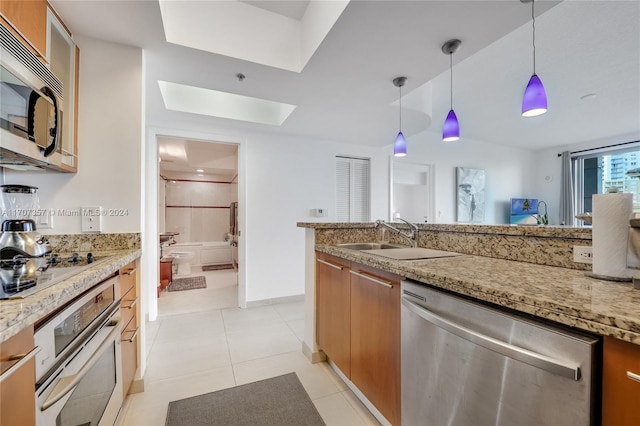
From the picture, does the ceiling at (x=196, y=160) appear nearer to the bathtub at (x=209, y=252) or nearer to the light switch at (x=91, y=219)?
the bathtub at (x=209, y=252)

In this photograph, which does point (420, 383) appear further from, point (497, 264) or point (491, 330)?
point (497, 264)

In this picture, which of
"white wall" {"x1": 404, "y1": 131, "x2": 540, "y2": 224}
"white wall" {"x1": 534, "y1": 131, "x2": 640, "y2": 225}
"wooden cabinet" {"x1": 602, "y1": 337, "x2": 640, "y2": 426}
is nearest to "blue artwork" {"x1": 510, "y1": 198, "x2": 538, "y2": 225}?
"white wall" {"x1": 404, "y1": 131, "x2": 540, "y2": 224}

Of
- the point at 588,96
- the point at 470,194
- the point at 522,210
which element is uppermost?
the point at 588,96

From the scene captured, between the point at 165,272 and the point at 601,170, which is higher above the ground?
the point at 601,170

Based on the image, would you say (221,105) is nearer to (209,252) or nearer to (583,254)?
(583,254)

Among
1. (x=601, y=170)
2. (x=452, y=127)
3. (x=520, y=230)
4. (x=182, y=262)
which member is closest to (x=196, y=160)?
(x=182, y=262)

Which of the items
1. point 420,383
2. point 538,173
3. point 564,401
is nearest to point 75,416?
point 420,383

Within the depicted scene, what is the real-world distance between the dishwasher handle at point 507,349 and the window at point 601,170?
238 inches

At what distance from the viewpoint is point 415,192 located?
4848 millimetres

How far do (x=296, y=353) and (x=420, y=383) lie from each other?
1.38 meters

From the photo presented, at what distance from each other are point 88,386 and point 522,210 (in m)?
6.97

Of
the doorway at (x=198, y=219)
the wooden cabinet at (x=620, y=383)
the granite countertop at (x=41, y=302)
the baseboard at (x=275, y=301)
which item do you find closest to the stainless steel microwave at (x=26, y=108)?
the granite countertop at (x=41, y=302)

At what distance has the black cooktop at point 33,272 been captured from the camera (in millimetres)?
794

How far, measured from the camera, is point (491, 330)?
2.63ft
